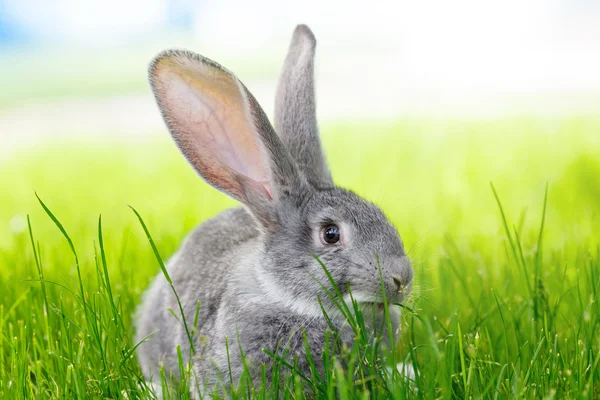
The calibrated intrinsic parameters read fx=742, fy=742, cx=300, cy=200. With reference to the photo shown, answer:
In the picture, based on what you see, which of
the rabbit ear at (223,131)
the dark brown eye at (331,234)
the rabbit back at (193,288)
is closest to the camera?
the dark brown eye at (331,234)

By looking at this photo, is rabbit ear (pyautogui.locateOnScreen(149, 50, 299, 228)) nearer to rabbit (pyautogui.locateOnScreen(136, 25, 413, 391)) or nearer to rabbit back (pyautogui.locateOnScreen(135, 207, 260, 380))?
rabbit (pyautogui.locateOnScreen(136, 25, 413, 391))

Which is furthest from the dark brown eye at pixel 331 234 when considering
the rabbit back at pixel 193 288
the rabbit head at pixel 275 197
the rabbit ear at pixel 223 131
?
the rabbit back at pixel 193 288

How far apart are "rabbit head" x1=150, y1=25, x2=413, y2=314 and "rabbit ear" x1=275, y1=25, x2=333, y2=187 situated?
0.25 m

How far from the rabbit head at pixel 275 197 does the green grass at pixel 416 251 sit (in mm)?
364

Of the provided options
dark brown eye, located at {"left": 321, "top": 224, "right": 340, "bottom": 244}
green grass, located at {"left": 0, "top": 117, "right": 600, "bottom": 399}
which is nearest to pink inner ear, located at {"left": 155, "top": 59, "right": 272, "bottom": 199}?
dark brown eye, located at {"left": 321, "top": 224, "right": 340, "bottom": 244}

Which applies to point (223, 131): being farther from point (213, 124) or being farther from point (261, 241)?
point (261, 241)

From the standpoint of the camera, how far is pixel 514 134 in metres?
11.1

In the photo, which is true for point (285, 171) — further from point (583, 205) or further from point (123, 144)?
point (123, 144)

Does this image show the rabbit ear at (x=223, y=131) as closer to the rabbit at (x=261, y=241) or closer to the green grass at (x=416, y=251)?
the rabbit at (x=261, y=241)

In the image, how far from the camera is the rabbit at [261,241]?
3.46 metres

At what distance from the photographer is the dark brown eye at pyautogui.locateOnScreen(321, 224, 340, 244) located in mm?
3549

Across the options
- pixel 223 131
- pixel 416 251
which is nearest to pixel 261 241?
pixel 223 131

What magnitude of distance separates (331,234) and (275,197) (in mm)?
405

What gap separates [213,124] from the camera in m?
3.87
